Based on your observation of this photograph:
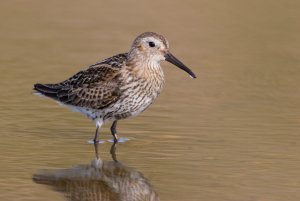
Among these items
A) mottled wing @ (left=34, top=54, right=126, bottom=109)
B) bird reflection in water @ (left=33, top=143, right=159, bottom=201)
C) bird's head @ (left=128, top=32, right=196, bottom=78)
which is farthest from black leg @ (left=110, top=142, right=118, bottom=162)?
bird's head @ (left=128, top=32, right=196, bottom=78)

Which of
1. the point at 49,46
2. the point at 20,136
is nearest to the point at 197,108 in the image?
the point at 20,136

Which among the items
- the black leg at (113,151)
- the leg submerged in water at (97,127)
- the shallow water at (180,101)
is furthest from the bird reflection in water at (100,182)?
the leg submerged in water at (97,127)

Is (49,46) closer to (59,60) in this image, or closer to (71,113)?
(59,60)

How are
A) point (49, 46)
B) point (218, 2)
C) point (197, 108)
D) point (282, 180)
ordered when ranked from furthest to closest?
point (218, 2), point (49, 46), point (197, 108), point (282, 180)

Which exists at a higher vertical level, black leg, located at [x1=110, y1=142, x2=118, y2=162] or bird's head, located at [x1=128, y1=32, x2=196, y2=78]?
bird's head, located at [x1=128, y1=32, x2=196, y2=78]

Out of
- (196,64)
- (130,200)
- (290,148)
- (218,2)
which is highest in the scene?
(218,2)

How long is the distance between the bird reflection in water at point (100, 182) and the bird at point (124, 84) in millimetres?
1631

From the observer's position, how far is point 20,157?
13578 mm

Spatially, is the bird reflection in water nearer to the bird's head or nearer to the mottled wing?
the mottled wing

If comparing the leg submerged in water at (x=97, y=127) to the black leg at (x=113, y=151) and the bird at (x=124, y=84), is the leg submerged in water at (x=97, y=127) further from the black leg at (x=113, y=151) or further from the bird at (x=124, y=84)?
the black leg at (x=113, y=151)

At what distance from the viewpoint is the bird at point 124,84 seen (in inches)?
592

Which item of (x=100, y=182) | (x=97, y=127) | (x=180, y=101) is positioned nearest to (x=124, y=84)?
(x=97, y=127)

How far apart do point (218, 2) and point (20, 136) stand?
460 inches

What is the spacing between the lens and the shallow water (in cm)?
A: 1279
